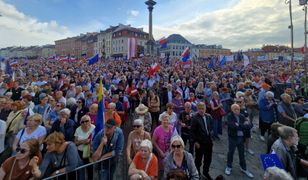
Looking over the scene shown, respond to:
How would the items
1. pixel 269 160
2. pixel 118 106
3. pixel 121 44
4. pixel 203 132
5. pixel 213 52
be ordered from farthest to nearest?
pixel 213 52
pixel 121 44
pixel 118 106
pixel 203 132
pixel 269 160

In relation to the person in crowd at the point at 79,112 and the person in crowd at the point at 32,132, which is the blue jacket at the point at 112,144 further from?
the person in crowd at the point at 79,112

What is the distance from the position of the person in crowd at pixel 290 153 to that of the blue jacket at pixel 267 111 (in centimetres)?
377

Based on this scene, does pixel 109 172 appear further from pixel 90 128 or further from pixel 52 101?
pixel 52 101

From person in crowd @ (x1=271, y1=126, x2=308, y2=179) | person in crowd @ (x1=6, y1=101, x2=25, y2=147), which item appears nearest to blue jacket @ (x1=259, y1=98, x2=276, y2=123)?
person in crowd @ (x1=271, y1=126, x2=308, y2=179)

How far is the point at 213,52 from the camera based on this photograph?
116750mm

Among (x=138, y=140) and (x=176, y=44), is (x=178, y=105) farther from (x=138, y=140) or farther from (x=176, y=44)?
(x=176, y=44)

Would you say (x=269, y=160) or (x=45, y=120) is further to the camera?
(x=45, y=120)

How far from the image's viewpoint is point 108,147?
13.5 feet

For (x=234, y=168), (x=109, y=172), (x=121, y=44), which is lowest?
(x=234, y=168)

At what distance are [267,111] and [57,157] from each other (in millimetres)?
6629

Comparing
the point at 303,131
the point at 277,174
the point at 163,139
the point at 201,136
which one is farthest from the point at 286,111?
the point at 277,174

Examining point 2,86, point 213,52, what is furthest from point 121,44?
point 2,86

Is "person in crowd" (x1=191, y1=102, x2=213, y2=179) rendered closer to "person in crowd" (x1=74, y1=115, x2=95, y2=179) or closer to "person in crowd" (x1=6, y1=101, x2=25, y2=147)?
"person in crowd" (x1=74, y1=115, x2=95, y2=179)

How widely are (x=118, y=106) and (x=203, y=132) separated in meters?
3.26
